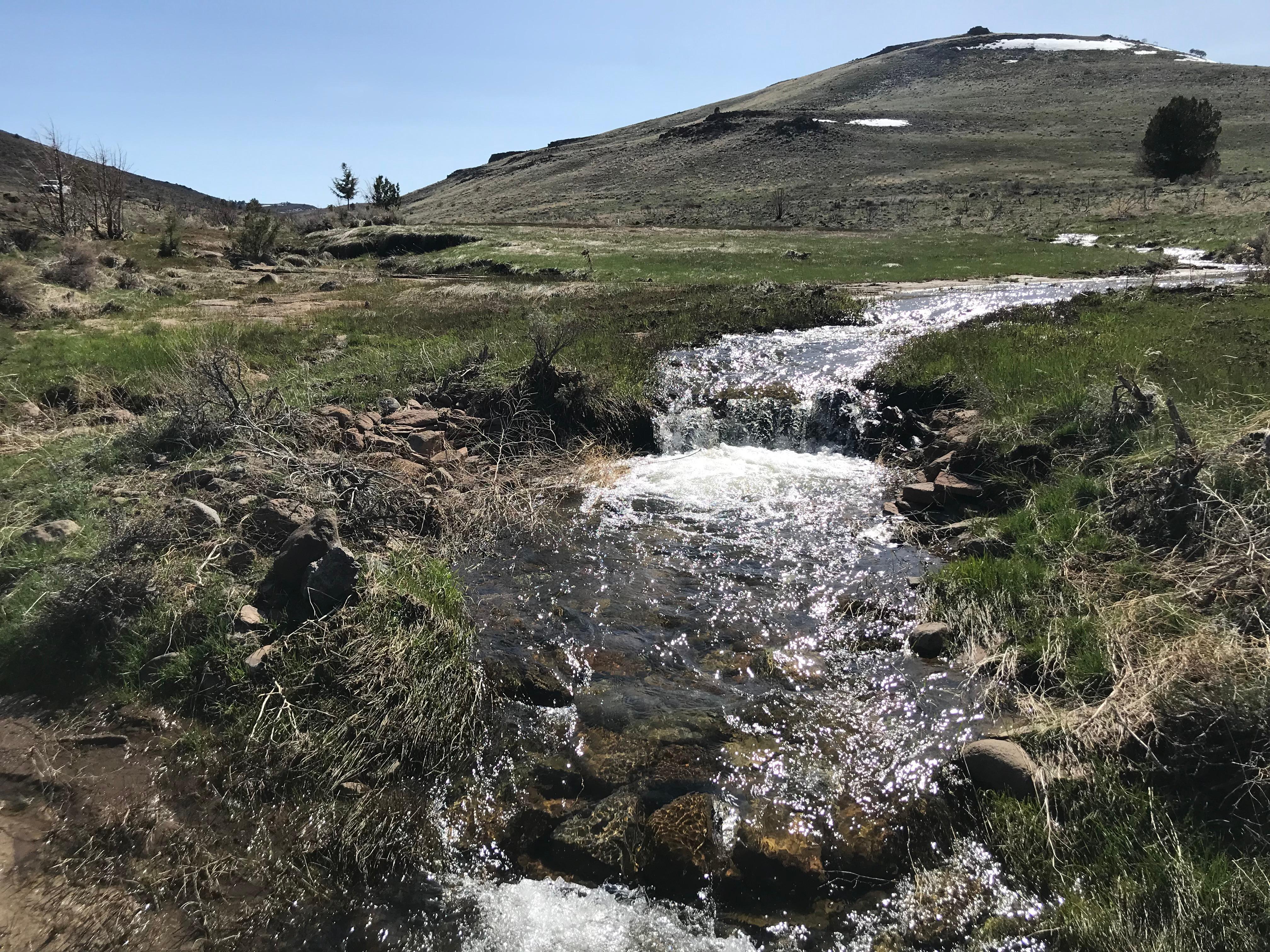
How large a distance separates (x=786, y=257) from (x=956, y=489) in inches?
1074

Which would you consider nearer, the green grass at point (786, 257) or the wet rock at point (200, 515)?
the wet rock at point (200, 515)

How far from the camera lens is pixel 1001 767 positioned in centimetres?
526

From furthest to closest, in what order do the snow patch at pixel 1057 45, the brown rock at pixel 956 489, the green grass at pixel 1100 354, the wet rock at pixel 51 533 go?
the snow patch at pixel 1057 45 < the green grass at pixel 1100 354 < the brown rock at pixel 956 489 < the wet rock at pixel 51 533

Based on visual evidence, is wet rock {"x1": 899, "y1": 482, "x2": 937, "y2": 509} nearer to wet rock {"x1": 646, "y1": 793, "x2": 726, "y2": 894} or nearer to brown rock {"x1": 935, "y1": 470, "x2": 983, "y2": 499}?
brown rock {"x1": 935, "y1": 470, "x2": 983, "y2": 499}

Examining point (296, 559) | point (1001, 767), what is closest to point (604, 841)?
point (1001, 767)

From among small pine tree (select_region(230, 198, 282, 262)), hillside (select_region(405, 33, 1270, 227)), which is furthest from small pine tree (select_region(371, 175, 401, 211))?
small pine tree (select_region(230, 198, 282, 262))

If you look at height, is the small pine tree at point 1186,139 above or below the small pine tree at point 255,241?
above

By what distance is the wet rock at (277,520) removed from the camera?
8016mm

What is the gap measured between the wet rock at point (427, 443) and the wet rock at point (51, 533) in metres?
4.65

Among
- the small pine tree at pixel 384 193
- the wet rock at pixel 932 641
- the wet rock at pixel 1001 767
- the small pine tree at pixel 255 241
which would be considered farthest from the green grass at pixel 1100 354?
the small pine tree at pixel 384 193

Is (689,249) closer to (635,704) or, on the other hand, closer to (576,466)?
(576,466)

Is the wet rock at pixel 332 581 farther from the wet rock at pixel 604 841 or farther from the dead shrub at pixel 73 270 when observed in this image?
the dead shrub at pixel 73 270

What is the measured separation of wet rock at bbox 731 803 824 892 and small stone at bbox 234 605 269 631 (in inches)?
194

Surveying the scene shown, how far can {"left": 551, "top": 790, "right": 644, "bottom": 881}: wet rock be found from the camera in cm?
500
